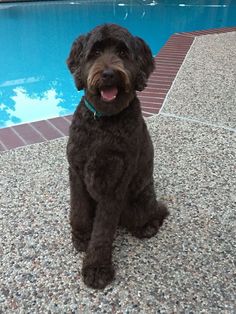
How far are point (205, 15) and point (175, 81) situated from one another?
9140 millimetres

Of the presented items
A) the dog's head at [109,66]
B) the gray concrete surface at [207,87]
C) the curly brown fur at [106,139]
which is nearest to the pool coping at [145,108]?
the gray concrete surface at [207,87]

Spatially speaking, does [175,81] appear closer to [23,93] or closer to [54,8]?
[23,93]

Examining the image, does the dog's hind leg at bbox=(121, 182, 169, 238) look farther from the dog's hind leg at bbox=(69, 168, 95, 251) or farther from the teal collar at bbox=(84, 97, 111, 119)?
the teal collar at bbox=(84, 97, 111, 119)

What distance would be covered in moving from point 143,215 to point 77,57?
1187 millimetres

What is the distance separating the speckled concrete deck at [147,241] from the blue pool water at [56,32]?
2994 mm

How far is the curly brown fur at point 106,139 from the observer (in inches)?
76.5

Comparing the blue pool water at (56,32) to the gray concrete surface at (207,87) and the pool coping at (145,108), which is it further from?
the gray concrete surface at (207,87)

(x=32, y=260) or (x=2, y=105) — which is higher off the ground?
(x=32, y=260)

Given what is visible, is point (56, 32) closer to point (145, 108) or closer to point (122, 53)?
point (145, 108)

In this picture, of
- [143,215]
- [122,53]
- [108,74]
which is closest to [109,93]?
[108,74]

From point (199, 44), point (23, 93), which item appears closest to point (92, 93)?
point (23, 93)

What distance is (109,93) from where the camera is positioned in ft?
6.39

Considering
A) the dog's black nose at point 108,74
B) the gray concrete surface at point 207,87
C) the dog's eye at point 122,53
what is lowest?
the gray concrete surface at point 207,87

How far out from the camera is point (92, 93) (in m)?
1.97
